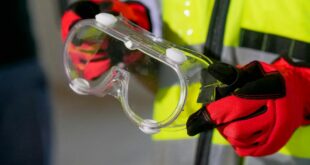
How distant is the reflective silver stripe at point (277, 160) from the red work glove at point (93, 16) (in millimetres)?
243

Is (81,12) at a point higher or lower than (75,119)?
higher

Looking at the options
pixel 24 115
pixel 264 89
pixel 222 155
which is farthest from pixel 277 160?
pixel 24 115

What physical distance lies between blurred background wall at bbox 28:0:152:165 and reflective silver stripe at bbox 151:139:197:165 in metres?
0.27

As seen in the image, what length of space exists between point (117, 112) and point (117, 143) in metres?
0.08

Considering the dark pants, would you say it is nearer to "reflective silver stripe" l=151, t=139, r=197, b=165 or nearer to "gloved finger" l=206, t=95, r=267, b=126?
"reflective silver stripe" l=151, t=139, r=197, b=165

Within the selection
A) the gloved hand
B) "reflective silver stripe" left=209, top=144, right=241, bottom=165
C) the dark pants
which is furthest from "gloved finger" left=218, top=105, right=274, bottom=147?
the dark pants

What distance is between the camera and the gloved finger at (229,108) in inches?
18.5

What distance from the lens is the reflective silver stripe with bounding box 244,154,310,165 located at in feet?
2.00

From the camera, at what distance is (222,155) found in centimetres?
62

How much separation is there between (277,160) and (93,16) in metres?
0.35

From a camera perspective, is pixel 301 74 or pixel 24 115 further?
pixel 24 115

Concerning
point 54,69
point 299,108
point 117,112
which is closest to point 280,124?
point 299,108

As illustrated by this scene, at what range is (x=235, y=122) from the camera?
0.48m

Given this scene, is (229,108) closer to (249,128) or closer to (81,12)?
(249,128)
